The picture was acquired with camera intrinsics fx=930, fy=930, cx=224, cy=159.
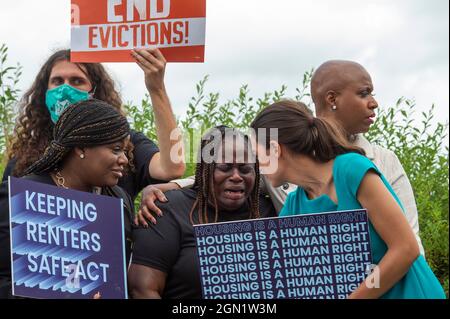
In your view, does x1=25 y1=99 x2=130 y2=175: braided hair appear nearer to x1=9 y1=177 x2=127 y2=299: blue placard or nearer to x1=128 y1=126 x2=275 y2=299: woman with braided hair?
x1=9 y1=177 x2=127 y2=299: blue placard

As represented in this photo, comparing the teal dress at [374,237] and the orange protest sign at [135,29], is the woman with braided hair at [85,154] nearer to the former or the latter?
the orange protest sign at [135,29]

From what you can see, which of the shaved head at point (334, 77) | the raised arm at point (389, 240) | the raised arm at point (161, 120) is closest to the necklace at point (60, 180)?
the raised arm at point (161, 120)

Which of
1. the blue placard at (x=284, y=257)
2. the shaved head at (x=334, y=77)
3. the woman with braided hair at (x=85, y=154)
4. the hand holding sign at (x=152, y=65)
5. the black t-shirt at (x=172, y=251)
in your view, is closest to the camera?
the blue placard at (x=284, y=257)

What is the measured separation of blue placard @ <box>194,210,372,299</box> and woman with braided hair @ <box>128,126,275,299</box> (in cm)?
84

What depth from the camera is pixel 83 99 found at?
15.4 ft

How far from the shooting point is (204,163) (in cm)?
459

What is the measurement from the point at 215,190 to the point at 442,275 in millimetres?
3801

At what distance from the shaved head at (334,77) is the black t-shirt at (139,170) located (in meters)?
0.91

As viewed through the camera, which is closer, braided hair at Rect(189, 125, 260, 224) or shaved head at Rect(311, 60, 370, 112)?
braided hair at Rect(189, 125, 260, 224)

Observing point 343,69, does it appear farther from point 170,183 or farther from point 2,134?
point 2,134

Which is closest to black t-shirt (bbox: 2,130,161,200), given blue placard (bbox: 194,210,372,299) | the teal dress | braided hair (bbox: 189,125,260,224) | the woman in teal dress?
braided hair (bbox: 189,125,260,224)

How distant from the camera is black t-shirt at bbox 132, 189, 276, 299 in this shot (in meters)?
4.31

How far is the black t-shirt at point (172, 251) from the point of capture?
14.1 feet

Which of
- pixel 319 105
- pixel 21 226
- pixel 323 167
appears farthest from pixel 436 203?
pixel 21 226
